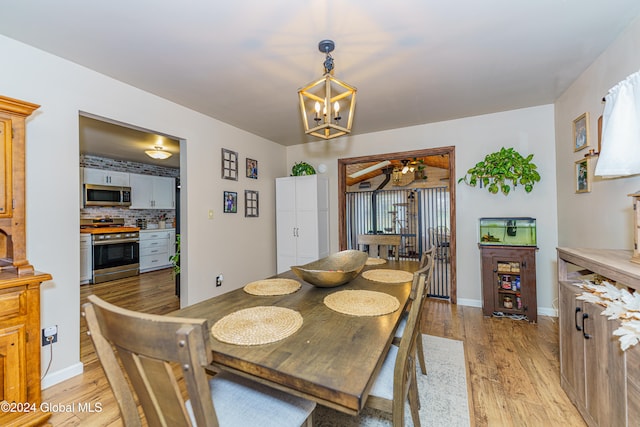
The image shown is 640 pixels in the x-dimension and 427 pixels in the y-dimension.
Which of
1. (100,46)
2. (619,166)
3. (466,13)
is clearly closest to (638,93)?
(619,166)

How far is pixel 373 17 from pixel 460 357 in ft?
8.68

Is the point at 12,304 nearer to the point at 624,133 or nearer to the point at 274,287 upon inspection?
the point at 274,287

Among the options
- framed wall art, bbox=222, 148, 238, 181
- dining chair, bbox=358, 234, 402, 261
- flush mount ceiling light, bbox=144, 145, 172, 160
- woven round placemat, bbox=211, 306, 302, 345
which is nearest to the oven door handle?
flush mount ceiling light, bbox=144, 145, 172, 160

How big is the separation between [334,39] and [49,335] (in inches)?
116

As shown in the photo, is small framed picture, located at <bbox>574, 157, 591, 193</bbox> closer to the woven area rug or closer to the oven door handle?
the woven area rug

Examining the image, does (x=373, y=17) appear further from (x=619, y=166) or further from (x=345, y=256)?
(x=345, y=256)

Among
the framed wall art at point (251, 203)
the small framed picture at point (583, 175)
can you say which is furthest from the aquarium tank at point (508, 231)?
the framed wall art at point (251, 203)

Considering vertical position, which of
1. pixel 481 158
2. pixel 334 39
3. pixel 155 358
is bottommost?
pixel 155 358

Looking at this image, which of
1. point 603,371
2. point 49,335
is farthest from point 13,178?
point 603,371

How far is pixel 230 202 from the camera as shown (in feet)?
12.1

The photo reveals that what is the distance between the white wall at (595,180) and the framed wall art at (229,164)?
12.4 feet

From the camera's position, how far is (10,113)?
1592 millimetres

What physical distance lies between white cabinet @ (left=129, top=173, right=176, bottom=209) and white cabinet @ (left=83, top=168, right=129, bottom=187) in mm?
144

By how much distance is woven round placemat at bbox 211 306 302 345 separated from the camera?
3.51 ft
